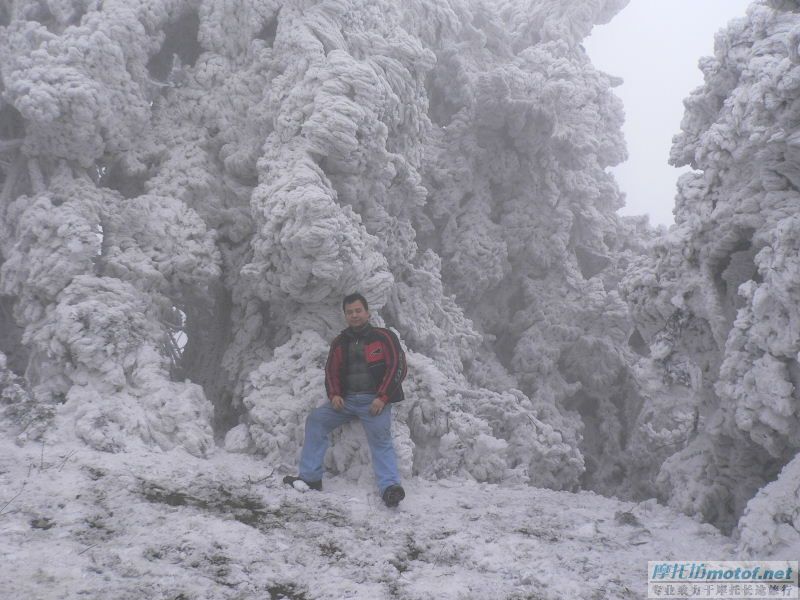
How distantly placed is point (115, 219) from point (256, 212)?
135 centimetres

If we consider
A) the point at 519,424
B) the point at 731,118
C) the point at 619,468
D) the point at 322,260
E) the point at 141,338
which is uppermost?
the point at 731,118

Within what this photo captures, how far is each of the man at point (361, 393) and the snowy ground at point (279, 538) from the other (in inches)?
9.2

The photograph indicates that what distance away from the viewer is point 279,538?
3000 millimetres

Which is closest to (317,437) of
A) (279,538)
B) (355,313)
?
(355,313)

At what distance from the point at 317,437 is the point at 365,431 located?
14.0 inches

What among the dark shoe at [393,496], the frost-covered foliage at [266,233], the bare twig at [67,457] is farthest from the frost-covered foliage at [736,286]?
the bare twig at [67,457]

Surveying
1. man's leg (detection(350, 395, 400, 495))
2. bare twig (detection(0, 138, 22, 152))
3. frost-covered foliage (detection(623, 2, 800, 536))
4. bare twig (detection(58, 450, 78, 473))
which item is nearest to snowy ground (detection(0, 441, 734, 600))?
bare twig (detection(58, 450, 78, 473))

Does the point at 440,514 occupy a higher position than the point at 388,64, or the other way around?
the point at 388,64

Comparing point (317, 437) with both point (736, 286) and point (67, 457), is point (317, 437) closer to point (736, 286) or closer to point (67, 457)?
point (67, 457)

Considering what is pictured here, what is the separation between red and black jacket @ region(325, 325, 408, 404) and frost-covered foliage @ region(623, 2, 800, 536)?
230cm

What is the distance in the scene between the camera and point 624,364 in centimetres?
864

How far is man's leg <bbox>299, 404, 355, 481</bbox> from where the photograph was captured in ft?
13.2

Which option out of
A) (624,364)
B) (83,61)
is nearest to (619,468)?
(624,364)

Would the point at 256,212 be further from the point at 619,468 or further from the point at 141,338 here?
the point at 619,468
